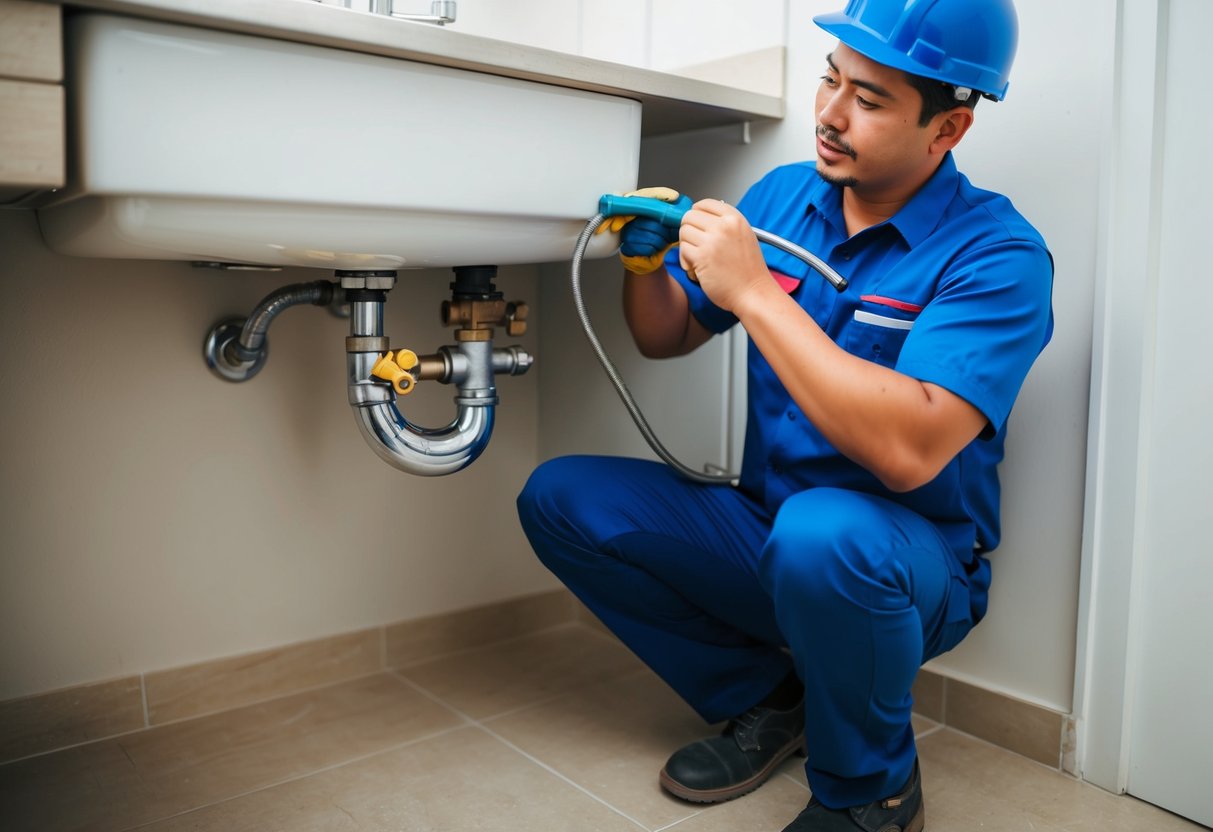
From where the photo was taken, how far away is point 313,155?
85 cm

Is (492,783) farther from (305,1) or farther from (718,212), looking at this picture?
(305,1)

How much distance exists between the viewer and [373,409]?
1.13 m

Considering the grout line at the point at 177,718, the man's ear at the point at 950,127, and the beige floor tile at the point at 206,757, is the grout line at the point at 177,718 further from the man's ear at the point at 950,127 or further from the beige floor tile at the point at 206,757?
the man's ear at the point at 950,127

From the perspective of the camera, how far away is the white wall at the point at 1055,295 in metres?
1.09

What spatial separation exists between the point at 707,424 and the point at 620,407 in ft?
0.55

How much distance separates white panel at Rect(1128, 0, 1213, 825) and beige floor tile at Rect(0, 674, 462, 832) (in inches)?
32.4

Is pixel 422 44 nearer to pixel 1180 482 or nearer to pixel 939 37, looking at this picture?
pixel 939 37

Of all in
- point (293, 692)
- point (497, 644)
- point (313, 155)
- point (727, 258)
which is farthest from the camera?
point (497, 644)

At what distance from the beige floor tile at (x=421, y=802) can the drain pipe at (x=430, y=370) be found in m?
0.34

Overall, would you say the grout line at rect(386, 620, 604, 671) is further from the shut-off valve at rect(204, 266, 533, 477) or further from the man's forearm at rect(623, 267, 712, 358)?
the man's forearm at rect(623, 267, 712, 358)

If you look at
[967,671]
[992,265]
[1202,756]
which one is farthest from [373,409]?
[1202,756]

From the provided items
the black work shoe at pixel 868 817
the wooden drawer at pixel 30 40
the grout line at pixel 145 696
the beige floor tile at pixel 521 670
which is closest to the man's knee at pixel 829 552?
the black work shoe at pixel 868 817

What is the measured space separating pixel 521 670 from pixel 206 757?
0.45 m

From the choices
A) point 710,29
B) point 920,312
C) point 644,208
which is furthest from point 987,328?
point 710,29
